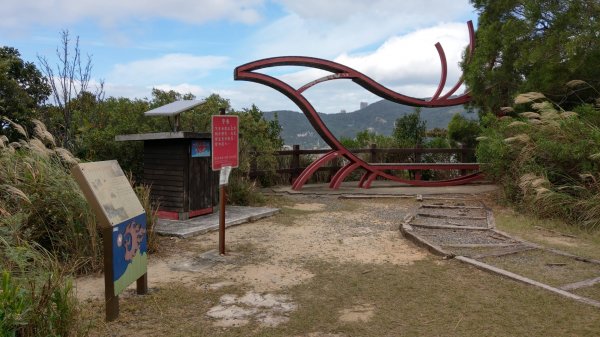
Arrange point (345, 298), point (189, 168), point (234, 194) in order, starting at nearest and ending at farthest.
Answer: point (345, 298) < point (189, 168) < point (234, 194)

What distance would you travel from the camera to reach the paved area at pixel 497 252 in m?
4.09

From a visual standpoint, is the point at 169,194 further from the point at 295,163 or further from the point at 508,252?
the point at 295,163

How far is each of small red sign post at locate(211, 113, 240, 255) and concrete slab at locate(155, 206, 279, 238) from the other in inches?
35.8

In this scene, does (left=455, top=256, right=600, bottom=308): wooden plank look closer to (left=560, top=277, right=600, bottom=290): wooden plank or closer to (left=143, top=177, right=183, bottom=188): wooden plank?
(left=560, top=277, right=600, bottom=290): wooden plank

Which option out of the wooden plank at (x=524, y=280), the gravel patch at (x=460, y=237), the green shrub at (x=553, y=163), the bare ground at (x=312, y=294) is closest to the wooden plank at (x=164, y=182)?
the bare ground at (x=312, y=294)

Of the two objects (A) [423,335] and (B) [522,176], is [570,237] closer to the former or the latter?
(B) [522,176]

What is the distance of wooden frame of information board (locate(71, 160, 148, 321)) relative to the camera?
126 inches

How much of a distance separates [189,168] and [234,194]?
68.3 inches

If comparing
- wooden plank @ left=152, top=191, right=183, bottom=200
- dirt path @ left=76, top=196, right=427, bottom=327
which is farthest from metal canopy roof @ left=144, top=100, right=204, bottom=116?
dirt path @ left=76, top=196, right=427, bottom=327

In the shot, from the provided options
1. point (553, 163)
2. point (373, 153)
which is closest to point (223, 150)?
point (553, 163)

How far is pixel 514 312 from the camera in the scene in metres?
3.37

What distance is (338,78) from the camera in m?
11.0

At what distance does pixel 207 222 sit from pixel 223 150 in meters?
1.68

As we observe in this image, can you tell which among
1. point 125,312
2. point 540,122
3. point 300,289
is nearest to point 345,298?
point 300,289
